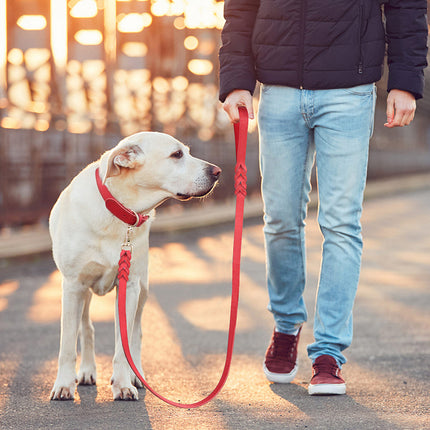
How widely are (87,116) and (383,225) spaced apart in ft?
16.6

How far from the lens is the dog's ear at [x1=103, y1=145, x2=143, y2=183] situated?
3338mm

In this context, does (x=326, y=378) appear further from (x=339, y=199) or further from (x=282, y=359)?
(x=339, y=199)

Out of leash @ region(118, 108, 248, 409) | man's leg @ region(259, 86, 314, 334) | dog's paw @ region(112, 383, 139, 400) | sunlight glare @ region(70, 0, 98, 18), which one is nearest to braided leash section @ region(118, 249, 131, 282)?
leash @ region(118, 108, 248, 409)

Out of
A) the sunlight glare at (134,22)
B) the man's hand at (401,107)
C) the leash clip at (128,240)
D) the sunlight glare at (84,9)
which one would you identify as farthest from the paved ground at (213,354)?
the sunlight glare at (134,22)

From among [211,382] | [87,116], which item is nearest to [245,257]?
[211,382]

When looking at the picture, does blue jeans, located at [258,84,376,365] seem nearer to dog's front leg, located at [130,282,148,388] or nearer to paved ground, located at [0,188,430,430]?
paved ground, located at [0,188,430,430]

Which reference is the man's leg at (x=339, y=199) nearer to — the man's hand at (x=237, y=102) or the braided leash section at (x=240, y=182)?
the man's hand at (x=237, y=102)

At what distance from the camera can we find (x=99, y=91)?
52.0ft

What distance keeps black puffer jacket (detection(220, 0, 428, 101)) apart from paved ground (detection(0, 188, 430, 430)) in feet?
3.86

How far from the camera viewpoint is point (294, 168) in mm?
3531

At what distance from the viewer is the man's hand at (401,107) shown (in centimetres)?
338

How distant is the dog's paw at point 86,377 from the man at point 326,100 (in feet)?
2.34

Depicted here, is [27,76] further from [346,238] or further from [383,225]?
[346,238]

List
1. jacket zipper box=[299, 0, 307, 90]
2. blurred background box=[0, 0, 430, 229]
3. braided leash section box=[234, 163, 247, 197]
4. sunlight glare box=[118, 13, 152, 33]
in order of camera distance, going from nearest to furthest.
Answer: braided leash section box=[234, 163, 247, 197] < jacket zipper box=[299, 0, 307, 90] < blurred background box=[0, 0, 430, 229] < sunlight glare box=[118, 13, 152, 33]
